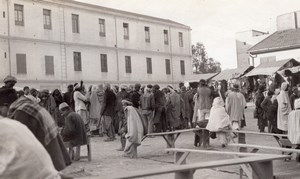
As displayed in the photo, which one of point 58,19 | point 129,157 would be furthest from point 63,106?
point 58,19

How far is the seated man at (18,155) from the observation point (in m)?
2.57

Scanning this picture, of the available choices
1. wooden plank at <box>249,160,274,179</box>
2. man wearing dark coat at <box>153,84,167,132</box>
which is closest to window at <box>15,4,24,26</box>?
man wearing dark coat at <box>153,84,167,132</box>

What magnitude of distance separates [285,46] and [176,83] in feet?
40.9

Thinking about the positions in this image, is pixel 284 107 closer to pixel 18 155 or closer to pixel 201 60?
pixel 18 155

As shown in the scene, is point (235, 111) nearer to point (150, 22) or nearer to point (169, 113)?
point (169, 113)

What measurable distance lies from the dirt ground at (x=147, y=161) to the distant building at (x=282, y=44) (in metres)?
18.7

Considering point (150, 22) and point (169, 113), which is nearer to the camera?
point (169, 113)

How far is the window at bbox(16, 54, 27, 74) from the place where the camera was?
27.0 meters

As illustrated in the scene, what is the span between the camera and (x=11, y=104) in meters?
4.47

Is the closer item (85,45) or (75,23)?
(75,23)

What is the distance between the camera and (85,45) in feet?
103

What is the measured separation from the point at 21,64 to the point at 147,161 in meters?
20.0

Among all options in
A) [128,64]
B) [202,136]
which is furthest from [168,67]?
[202,136]

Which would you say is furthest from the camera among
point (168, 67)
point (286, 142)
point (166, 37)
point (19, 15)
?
point (168, 67)
